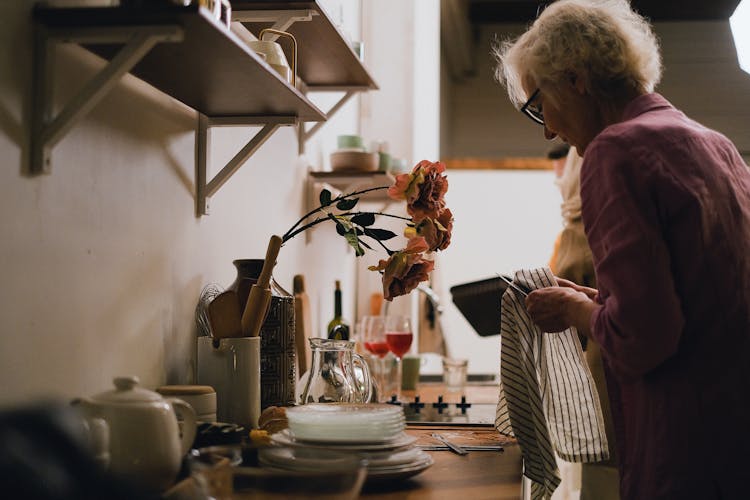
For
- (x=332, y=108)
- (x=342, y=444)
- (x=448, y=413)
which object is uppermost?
(x=332, y=108)

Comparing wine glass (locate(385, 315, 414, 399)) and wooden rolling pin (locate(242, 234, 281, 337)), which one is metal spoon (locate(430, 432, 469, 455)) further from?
wine glass (locate(385, 315, 414, 399))

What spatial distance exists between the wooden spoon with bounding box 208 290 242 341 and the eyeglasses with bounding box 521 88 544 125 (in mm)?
660

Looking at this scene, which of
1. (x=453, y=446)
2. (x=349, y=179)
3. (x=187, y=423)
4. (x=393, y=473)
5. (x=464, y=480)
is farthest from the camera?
(x=349, y=179)

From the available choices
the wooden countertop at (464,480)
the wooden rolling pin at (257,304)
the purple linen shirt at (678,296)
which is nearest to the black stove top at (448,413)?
the wooden countertop at (464,480)

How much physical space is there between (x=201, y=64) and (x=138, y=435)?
584 mm

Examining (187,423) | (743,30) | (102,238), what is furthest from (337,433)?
(743,30)

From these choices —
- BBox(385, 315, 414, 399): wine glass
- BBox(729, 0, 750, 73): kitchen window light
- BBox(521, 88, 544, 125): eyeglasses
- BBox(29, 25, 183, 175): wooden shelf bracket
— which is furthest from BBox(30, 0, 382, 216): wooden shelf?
BBox(729, 0, 750, 73): kitchen window light

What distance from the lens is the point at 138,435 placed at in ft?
3.40

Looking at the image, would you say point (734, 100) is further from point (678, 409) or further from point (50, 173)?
point (50, 173)

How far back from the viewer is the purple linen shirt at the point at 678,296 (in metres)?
1.28

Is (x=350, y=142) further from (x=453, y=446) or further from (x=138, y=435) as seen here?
(x=138, y=435)

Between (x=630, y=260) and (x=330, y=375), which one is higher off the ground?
(x=630, y=260)

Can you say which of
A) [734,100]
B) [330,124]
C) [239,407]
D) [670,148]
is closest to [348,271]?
[330,124]

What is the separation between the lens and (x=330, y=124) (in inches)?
124
